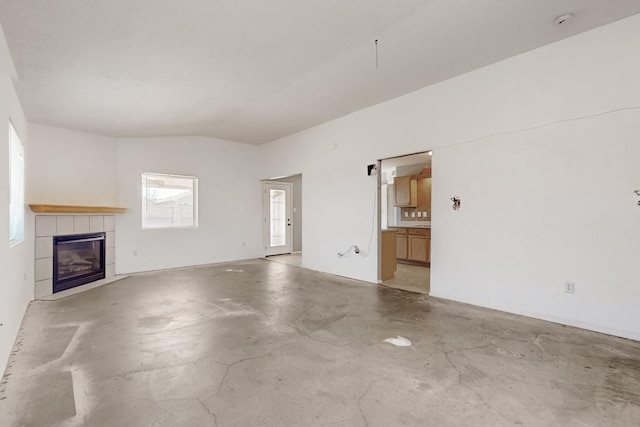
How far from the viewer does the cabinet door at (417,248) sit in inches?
269

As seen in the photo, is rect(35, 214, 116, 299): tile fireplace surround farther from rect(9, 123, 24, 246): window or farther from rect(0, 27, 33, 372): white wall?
rect(0, 27, 33, 372): white wall

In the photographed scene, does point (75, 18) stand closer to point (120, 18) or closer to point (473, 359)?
point (120, 18)

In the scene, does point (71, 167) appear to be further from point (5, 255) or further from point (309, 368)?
point (309, 368)

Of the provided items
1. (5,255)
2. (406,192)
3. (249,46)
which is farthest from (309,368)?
(406,192)

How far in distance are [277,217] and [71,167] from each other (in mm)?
4735

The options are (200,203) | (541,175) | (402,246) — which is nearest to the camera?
(541,175)

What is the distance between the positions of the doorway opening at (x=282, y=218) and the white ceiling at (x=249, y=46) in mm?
3983

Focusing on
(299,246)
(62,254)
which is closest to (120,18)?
(62,254)

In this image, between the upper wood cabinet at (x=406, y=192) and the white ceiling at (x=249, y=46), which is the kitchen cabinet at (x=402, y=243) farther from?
the white ceiling at (x=249, y=46)

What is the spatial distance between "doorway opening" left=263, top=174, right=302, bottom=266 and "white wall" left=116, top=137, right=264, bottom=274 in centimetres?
32

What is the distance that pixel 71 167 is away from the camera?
17.8ft

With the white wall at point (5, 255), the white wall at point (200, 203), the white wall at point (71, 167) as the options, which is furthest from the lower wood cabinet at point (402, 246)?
the white wall at point (5, 255)

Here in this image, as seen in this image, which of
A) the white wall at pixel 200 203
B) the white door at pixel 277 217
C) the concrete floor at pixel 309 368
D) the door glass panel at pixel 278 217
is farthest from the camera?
the door glass panel at pixel 278 217

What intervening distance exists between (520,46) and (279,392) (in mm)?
4155
